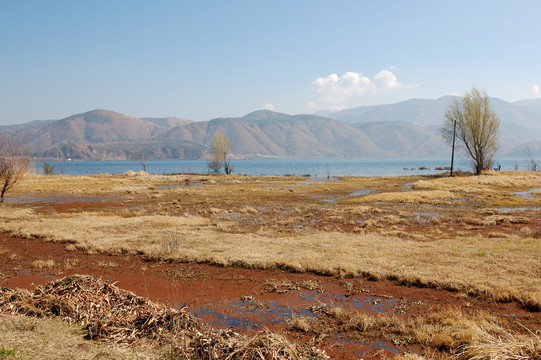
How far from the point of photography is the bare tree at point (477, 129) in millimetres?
72938

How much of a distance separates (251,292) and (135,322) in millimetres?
5388

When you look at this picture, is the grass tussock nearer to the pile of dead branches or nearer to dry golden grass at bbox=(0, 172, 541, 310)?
the pile of dead branches

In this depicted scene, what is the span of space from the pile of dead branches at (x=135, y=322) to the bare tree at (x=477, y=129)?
78612 millimetres

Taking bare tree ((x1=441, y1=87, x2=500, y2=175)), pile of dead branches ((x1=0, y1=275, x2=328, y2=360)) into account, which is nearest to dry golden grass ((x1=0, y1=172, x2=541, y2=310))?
pile of dead branches ((x1=0, y1=275, x2=328, y2=360))

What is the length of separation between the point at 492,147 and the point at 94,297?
84.1 metres

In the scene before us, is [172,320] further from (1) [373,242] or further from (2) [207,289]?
(1) [373,242]

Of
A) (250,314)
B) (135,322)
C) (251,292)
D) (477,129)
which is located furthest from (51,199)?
(477,129)

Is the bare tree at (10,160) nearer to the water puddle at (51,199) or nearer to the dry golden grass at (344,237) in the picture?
the water puddle at (51,199)

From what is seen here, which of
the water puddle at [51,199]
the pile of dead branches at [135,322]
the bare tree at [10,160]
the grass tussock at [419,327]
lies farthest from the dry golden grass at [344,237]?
the pile of dead branches at [135,322]

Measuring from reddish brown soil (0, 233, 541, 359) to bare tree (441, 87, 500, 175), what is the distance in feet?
236

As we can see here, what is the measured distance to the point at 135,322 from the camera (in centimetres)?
754

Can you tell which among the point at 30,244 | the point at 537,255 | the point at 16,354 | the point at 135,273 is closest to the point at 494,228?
the point at 537,255

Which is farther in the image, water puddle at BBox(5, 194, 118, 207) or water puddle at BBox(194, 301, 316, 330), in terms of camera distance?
water puddle at BBox(5, 194, 118, 207)

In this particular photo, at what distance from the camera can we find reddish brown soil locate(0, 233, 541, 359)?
9.41m
